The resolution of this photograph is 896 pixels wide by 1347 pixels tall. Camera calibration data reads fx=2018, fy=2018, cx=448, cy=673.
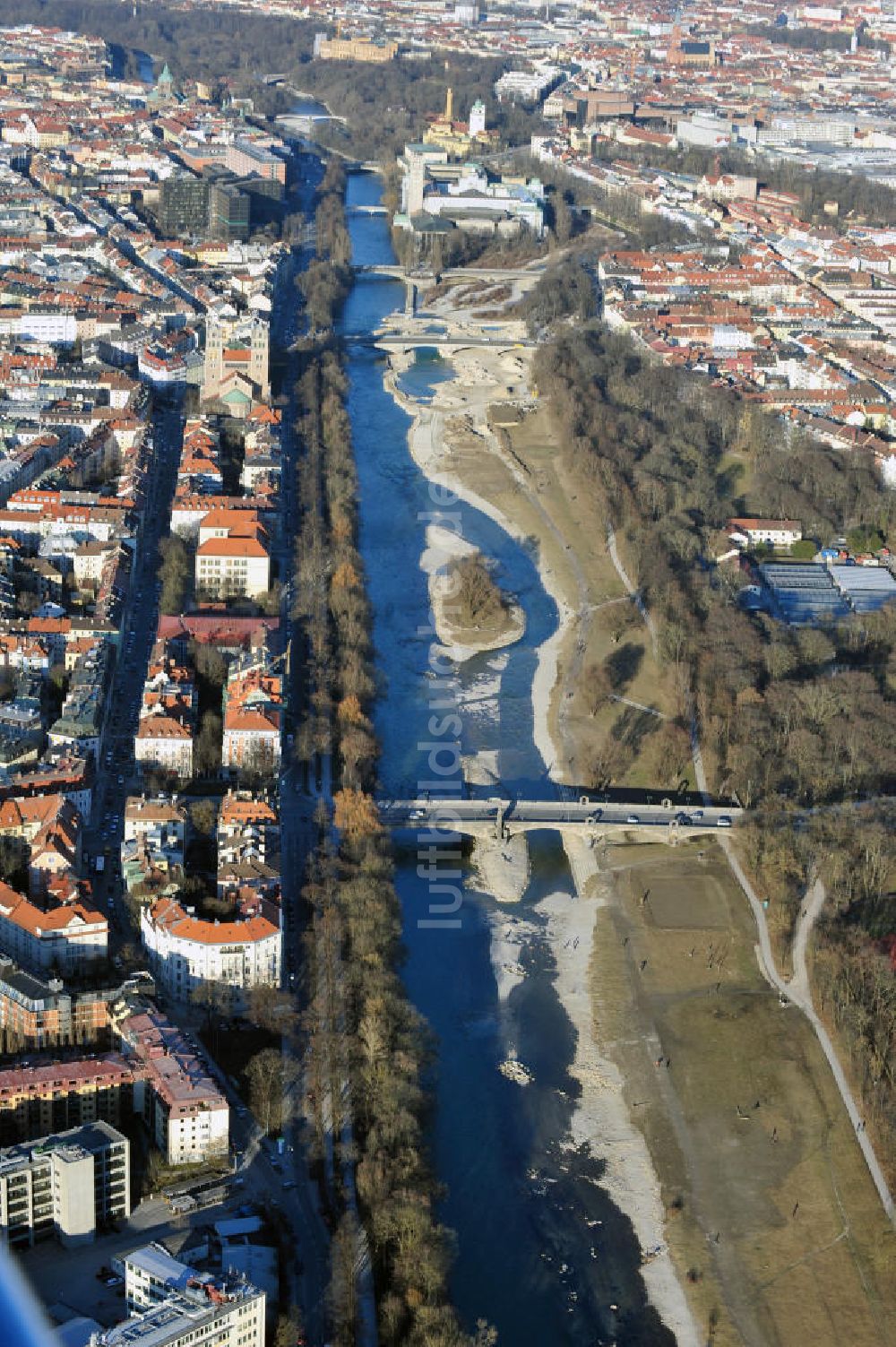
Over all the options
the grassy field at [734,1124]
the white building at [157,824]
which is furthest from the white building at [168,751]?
the grassy field at [734,1124]

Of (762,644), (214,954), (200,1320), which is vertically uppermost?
(200,1320)

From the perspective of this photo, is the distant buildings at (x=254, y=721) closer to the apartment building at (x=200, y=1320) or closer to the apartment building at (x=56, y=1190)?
the apartment building at (x=56, y=1190)

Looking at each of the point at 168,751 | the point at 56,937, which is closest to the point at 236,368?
the point at 168,751

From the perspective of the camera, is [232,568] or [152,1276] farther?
[232,568]

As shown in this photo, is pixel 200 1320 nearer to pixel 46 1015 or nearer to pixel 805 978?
pixel 46 1015

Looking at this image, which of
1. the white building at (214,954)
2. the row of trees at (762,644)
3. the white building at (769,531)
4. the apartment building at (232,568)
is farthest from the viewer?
the white building at (769,531)

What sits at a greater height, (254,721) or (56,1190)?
(56,1190)

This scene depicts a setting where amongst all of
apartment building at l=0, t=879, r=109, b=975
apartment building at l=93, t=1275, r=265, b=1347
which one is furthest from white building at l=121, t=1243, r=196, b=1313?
apartment building at l=0, t=879, r=109, b=975
